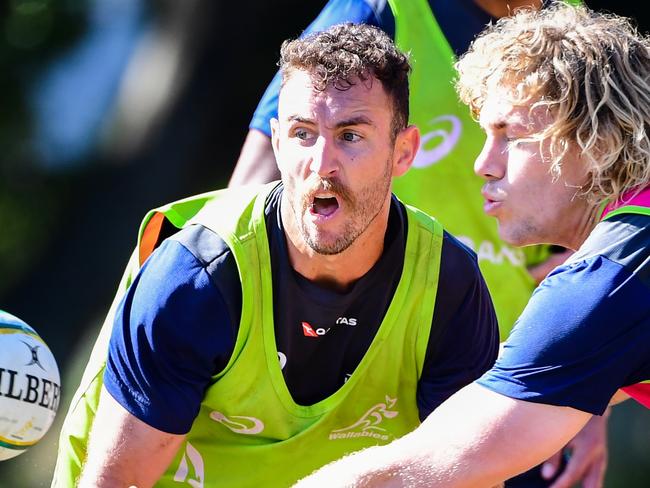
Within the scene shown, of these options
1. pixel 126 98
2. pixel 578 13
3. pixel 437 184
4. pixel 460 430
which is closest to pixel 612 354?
pixel 460 430

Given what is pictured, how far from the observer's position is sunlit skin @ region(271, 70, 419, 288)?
124 inches

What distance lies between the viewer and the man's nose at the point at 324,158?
3.14 m

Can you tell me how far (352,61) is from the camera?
3234 millimetres

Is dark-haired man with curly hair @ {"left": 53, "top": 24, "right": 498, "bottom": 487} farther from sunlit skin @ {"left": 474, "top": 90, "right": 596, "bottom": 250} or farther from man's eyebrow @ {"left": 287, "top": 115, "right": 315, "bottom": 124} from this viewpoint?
sunlit skin @ {"left": 474, "top": 90, "right": 596, "bottom": 250}

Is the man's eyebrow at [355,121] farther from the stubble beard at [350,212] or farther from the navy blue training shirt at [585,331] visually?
the navy blue training shirt at [585,331]

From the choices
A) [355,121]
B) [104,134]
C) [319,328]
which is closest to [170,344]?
[319,328]

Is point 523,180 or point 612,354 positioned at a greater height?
point 523,180

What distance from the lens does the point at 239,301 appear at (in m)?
3.13

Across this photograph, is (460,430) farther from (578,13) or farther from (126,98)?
(126,98)

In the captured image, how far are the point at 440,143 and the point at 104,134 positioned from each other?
230 centimetres

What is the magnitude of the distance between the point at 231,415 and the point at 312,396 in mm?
223

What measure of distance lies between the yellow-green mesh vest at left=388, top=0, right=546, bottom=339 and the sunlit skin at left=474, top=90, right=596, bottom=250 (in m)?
0.79

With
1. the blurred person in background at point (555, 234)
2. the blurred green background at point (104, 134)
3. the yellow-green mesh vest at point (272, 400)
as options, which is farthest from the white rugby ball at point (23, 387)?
the blurred green background at point (104, 134)

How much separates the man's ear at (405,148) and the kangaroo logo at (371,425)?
63 cm
